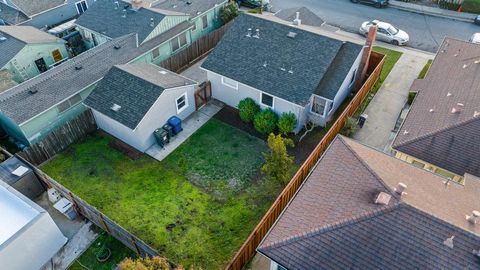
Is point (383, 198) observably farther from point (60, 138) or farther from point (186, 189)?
point (60, 138)

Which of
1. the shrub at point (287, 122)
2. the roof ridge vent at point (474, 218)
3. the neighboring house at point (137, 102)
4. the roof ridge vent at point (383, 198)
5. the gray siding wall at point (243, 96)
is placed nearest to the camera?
the roof ridge vent at point (474, 218)

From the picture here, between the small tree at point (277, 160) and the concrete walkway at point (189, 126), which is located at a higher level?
the small tree at point (277, 160)

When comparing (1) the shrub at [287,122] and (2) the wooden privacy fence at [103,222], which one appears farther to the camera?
(1) the shrub at [287,122]

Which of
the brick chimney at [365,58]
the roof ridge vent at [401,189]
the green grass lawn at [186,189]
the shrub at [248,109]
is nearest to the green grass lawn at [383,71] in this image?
the brick chimney at [365,58]

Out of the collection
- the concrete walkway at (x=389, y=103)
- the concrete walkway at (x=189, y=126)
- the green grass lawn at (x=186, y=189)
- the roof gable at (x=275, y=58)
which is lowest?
the green grass lawn at (x=186, y=189)

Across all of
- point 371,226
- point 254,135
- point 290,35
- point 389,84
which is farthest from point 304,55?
point 371,226

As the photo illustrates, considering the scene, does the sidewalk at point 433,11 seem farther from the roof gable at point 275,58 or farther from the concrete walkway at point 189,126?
the concrete walkway at point 189,126
